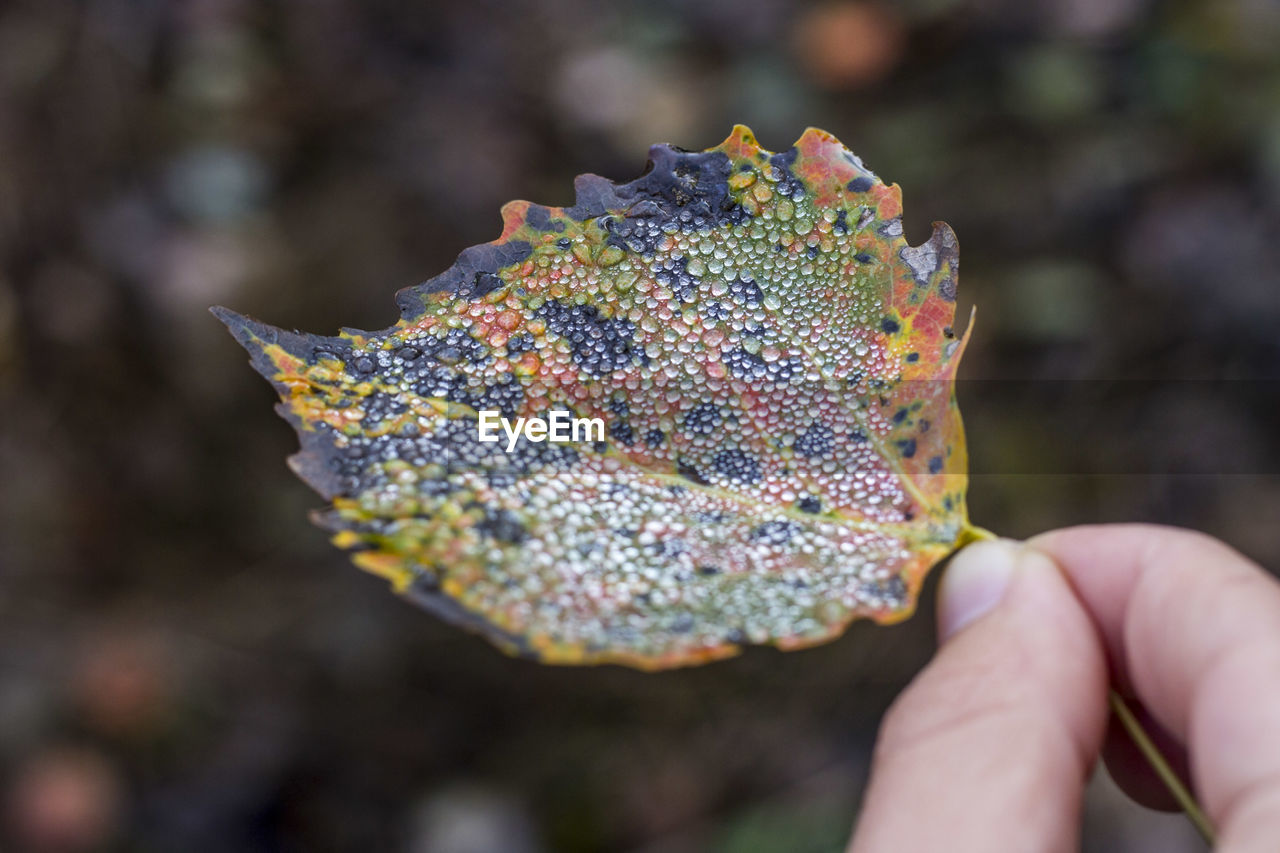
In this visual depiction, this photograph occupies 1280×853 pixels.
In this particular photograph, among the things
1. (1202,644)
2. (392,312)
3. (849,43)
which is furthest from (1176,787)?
(849,43)

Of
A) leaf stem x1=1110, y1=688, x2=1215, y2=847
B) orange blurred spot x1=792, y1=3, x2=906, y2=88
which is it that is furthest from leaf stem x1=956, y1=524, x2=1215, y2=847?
orange blurred spot x1=792, y1=3, x2=906, y2=88

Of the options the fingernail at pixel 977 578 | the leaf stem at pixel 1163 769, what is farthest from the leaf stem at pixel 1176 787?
the fingernail at pixel 977 578

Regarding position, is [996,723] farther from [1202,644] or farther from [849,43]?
[849,43]

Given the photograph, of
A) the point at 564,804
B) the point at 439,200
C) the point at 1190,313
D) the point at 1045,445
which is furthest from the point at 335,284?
the point at 1190,313

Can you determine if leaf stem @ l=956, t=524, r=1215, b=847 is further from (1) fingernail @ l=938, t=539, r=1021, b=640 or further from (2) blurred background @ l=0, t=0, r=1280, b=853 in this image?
(2) blurred background @ l=0, t=0, r=1280, b=853

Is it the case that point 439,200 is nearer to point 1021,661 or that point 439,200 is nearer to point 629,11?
point 629,11

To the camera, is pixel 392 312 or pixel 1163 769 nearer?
pixel 1163 769
